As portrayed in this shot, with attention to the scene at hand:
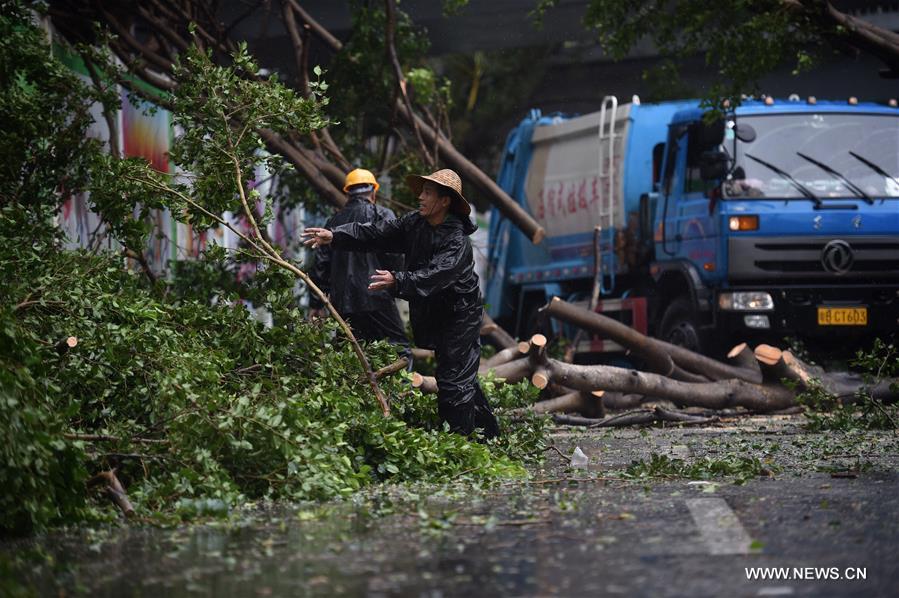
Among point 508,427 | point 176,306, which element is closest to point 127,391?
point 176,306

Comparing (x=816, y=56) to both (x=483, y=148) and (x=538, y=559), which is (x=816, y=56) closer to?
(x=538, y=559)

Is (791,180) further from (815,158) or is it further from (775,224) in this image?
(775,224)

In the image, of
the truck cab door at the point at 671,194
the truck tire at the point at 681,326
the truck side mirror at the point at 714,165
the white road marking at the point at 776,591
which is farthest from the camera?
the truck cab door at the point at 671,194

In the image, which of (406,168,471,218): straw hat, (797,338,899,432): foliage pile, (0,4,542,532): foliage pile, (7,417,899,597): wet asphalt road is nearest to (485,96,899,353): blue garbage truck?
(797,338,899,432): foliage pile

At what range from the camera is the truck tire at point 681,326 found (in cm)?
1639

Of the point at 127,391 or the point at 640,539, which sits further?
A: the point at 127,391

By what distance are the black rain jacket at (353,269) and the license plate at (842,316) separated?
5687 mm

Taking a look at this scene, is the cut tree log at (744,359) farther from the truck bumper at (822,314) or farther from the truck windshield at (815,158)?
the truck windshield at (815,158)

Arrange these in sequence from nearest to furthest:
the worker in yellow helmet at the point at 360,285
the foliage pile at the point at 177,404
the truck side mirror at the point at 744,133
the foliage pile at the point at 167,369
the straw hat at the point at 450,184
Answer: the foliage pile at the point at 177,404, the foliage pile at the point at 167,369, the straw hat at the point at 450,184, the worker in yellow helmet at the point at 360,285, the truck side mirror at the point at 744,133

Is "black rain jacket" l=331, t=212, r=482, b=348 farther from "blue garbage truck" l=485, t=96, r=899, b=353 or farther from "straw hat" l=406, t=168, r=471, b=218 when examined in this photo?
"blue garbage truck" l=485, t=96, r=899, b=353

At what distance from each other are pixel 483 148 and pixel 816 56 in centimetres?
2059

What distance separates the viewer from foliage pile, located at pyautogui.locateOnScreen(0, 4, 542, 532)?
709cm

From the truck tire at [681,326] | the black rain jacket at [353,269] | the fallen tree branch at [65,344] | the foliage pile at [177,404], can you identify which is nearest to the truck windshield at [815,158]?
the truck tire at [681,326]

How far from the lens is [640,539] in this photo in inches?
235
